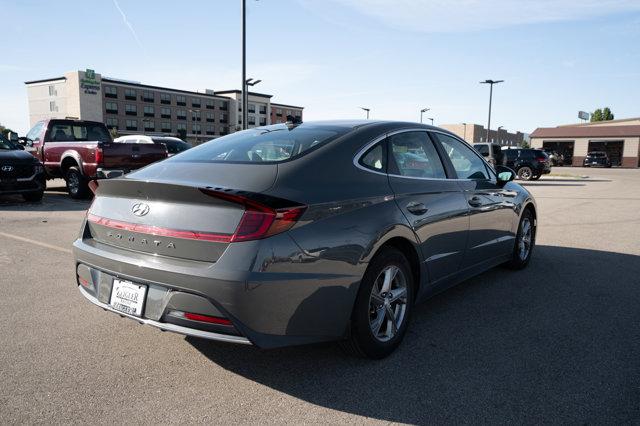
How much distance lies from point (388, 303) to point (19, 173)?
33.4 feet

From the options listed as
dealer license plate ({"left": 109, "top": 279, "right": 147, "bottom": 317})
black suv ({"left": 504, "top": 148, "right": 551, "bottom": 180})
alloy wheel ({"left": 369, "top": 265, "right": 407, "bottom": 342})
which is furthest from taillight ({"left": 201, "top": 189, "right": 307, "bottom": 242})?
black suv ({"left": 504, "top": 148, "right": 551, "bottom": 180})

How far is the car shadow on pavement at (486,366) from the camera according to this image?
2.70m

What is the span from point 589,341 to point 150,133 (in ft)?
308

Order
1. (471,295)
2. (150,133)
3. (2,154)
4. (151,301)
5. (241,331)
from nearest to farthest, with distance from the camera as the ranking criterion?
(241,331)
(151,301)
(471,295)
(2,154)
(150,133)

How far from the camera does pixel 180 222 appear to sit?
274cm

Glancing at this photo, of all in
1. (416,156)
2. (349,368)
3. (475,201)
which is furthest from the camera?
(475,201)

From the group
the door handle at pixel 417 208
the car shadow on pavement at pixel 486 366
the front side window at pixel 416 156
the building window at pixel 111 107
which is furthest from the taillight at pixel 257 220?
the building window at pixel 111 107

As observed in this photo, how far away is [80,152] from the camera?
38.2 ft

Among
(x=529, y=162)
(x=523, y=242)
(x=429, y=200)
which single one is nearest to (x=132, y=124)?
(x=529, y=162)

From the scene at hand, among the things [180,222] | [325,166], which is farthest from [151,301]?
[325,166]

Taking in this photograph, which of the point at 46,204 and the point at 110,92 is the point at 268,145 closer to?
the point at 46,204

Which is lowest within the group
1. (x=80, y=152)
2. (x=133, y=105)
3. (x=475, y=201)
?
(x=475, y=201)

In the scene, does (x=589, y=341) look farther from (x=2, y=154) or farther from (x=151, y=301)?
(x=2, y=154)

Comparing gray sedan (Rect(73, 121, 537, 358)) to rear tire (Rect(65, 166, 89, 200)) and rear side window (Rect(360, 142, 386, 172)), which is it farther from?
rear tire (Rect(65, 166, 89, 200))
